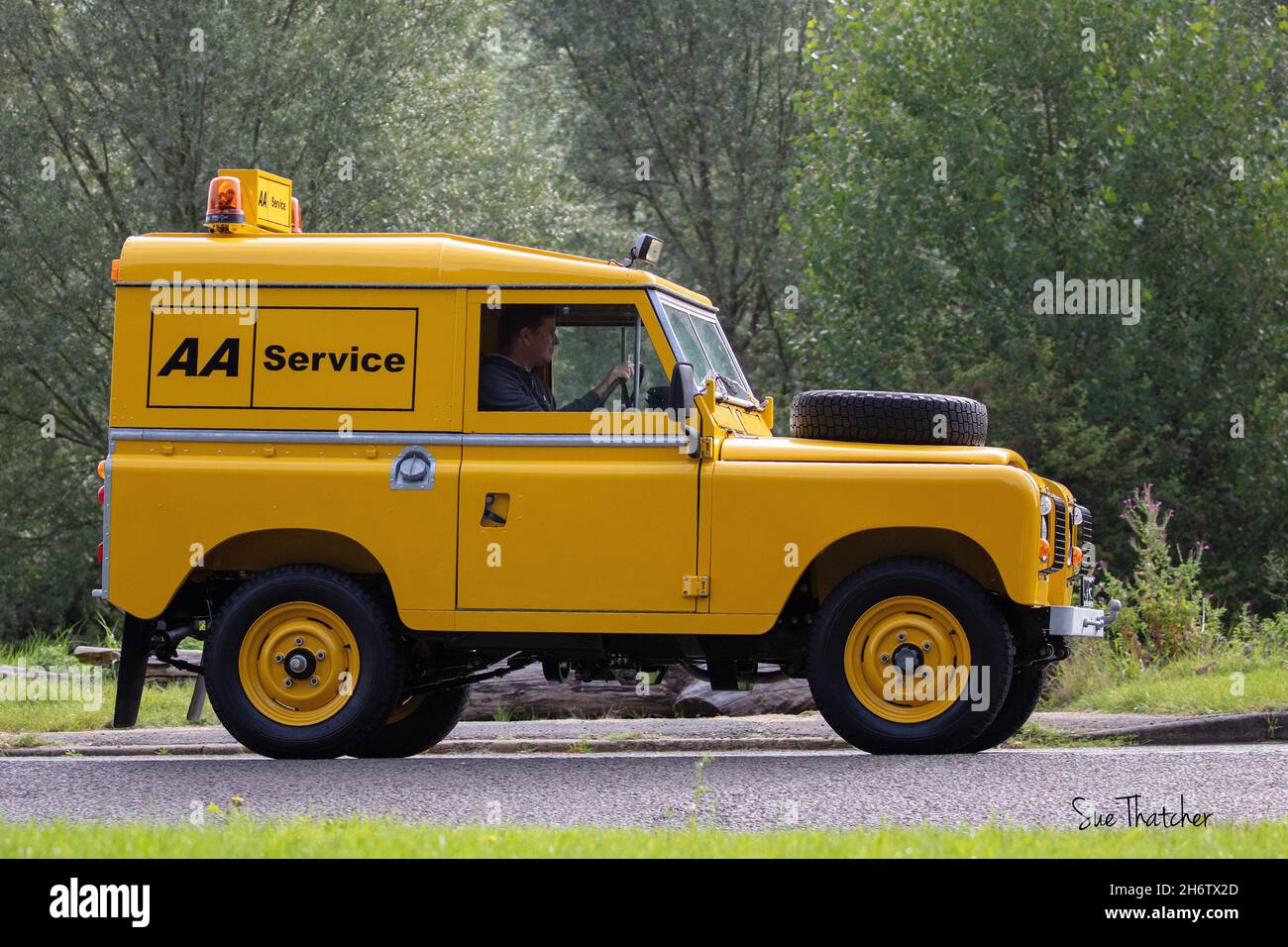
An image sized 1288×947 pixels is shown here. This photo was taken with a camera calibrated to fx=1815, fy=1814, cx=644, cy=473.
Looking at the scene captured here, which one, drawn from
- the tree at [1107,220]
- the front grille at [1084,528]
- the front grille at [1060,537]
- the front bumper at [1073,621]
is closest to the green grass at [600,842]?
the front bumper at [1073,621]

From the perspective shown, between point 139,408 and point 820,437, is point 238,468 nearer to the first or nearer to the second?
point 139,408

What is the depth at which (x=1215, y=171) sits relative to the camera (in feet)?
75.7

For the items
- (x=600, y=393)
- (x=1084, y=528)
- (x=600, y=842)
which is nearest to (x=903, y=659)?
(x=1084, y=528)

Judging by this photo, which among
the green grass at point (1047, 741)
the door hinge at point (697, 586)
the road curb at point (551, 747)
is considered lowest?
the road curb at point (551, 747)

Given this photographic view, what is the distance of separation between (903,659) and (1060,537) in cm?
125

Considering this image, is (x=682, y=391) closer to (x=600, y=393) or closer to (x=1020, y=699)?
(x=600, y=393)

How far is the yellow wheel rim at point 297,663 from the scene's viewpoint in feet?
31.1

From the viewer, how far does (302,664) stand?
946 cm

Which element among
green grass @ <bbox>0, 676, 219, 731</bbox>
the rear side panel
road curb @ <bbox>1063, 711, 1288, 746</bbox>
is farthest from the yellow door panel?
green grass @ <bbox>0, 676, 219, 731</bbox>

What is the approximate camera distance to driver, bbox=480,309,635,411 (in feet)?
31.0

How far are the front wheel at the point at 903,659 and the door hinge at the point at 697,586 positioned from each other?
1.92 feet

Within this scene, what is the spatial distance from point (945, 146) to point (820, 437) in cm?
1476

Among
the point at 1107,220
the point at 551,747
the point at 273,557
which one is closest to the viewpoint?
the point at 273,557

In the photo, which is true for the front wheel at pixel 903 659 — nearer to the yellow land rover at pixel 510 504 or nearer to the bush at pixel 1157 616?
the yellow land rover at pixel 510 504
